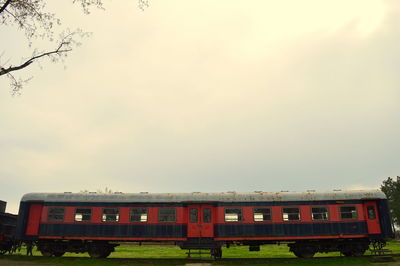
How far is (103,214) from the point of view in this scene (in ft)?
62.7

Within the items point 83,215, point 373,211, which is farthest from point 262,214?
point 83,215

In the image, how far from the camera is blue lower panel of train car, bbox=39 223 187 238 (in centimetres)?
1847

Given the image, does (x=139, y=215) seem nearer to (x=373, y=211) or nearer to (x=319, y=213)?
(x=319, y=213)

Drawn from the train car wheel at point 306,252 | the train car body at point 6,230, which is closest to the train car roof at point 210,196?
the train car wheel at point 306,252

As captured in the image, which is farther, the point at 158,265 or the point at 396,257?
the point at 396,257

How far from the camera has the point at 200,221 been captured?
1853 cm

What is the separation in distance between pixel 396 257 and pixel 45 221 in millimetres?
20301

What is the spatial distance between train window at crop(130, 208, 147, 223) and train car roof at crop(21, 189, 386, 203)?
1.74 feet

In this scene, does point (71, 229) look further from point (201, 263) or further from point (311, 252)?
point (311, 252)

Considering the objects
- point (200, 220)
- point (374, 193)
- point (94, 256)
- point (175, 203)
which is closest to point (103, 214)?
point (94, 256)

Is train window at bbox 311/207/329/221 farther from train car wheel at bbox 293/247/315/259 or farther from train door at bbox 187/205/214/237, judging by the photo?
train door at bbox 187/205/214/237

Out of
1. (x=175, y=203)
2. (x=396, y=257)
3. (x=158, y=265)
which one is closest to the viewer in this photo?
(x=158, y=265)

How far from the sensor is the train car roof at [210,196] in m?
18.7

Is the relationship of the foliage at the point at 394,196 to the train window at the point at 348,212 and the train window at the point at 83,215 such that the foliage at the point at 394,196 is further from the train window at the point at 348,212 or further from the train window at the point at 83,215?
the train window at the point at 83,215
